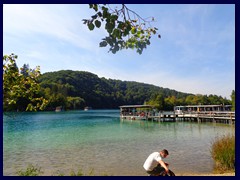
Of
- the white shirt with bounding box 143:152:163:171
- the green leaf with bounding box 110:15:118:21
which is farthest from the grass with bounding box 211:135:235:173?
the green leaf with bounding box 110:15:118:21

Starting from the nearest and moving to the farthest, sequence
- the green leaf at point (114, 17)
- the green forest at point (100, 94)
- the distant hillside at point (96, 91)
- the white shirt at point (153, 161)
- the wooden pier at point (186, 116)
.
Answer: the green leaf at point (114, 17), the white shirt at point (153, 161), the wooden pier at point (186, 116), the green forest at point (100, 94), the distant hillside at point (96, 91)

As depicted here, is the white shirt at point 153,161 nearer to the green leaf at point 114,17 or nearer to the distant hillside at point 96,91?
the green leaf at point 114,17

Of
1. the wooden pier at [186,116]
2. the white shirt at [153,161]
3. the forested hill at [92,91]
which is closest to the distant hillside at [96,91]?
the forested hill at [92,91]

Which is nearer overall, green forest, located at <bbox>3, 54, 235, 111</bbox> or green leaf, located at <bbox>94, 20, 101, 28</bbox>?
green leaf, located at <bbox>94, 20, 101, 28</bbox>

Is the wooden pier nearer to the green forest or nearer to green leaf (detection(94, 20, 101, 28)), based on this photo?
the green forest

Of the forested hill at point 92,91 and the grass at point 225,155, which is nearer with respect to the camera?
the grass at point 225,155

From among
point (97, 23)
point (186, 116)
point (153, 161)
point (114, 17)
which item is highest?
point (114, 17)

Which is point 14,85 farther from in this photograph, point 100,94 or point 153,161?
point 100,94

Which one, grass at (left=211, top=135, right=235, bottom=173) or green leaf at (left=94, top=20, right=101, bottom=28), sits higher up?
green leaf at (left=94, top=20, right=101, bottom=28)

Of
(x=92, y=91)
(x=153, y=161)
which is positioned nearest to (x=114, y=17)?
(x=153, y=161)

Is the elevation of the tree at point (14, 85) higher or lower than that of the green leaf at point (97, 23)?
lower
